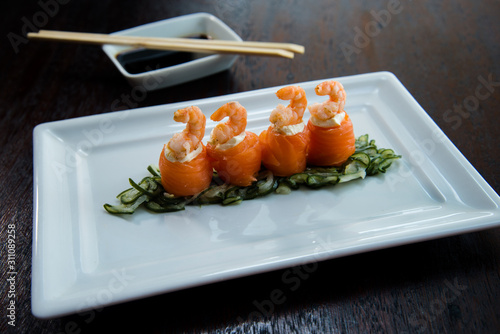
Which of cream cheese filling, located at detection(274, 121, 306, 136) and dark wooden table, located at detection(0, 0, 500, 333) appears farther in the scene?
cream cheese filling, located at detection(274, 121, 306, 136)

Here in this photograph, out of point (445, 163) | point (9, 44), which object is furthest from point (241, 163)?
point (9, 44)

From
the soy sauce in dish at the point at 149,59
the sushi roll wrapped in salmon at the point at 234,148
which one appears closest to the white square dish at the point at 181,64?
the soy sauce in dish at the point at 149,59

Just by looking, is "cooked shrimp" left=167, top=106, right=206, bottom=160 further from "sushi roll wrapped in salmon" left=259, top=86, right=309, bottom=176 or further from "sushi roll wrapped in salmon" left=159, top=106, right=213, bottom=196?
"sushi roll wrapped in salmon" left=259, top=86, right=309, bottom=176

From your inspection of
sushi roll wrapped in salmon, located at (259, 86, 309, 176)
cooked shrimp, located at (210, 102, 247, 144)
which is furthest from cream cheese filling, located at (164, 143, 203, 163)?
sushi roll wrapped in salmon, located at (259, 86, 309, 176)

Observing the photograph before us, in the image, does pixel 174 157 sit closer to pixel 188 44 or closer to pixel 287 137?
pixel 287 137

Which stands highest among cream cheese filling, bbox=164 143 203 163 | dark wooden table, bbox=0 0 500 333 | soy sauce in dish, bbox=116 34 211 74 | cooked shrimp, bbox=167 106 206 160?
cooked shrimp, bbox=167 106 206 160

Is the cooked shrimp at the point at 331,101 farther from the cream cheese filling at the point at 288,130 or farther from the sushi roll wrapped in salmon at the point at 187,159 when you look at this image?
the sushi roll wrapped in salmon at the point at 187,159
